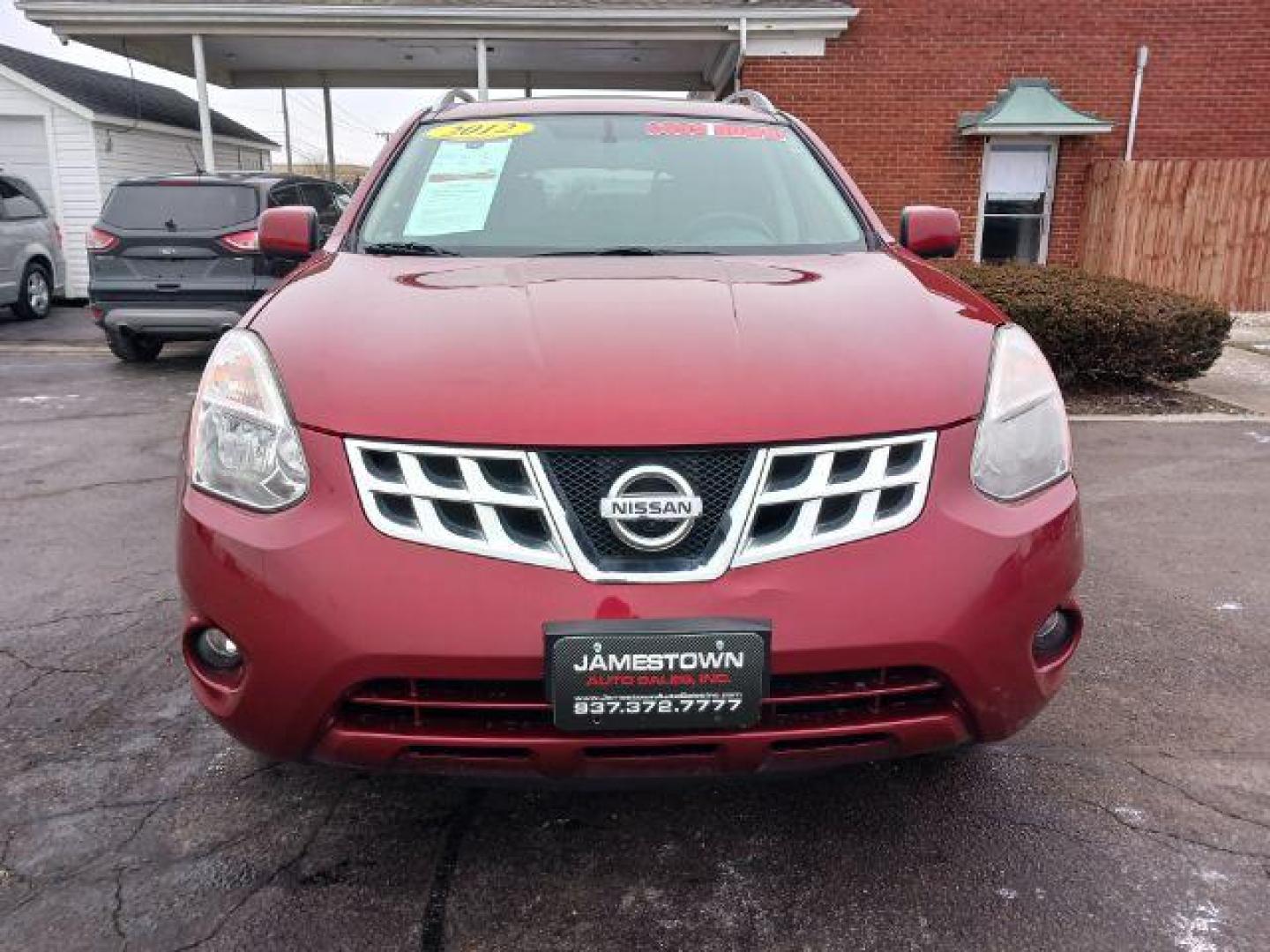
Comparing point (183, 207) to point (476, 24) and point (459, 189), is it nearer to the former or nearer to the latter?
point (476, 24)

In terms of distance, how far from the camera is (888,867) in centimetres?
218

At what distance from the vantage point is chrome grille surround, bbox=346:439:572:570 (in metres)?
1.75

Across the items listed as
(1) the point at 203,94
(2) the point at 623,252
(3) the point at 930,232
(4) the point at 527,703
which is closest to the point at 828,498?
(4) the point at 527,703

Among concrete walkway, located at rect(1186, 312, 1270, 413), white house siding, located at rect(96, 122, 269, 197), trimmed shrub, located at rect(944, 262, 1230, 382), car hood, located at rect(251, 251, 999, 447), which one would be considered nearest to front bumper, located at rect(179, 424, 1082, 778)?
car hood, located at rect(251, 251, 999, 447)

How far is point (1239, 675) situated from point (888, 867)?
64.5 inches

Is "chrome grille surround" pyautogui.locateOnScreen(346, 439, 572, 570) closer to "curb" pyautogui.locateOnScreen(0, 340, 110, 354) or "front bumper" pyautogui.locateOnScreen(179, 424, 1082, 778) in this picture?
"front bumper" pyautogui.locateOnScreen(179, 424, 1082, 778)

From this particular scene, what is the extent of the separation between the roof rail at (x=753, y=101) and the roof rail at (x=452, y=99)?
102 cm

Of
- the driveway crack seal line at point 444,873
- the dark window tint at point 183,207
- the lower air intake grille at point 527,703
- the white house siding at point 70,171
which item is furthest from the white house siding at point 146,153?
the lower air intake grille at point 527,703

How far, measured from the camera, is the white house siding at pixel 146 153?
14.2 m

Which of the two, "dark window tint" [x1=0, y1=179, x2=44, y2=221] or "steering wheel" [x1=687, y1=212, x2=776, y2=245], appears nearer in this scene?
"steering wheel" [x1=687, y1=212, x2=776, y2=245]

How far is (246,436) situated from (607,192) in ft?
5.10

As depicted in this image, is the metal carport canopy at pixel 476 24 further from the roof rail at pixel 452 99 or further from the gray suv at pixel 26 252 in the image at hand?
the roof rail at pixel 452 99

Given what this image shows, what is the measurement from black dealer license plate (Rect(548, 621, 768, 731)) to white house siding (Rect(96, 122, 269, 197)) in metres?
12.5

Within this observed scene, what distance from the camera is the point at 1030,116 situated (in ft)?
39.5
